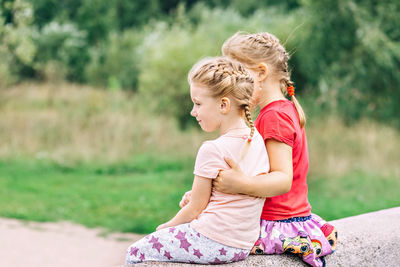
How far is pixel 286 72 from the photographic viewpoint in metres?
3.02

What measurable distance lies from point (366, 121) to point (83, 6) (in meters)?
19.4

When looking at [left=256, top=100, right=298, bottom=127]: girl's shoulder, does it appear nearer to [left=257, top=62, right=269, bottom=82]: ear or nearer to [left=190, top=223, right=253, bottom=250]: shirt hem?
[left=257, top=62, right=269, bottom=82]: ear

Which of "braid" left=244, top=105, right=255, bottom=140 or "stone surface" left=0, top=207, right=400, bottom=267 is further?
"stone surface" left=0, top=207, right=400, bottom=267

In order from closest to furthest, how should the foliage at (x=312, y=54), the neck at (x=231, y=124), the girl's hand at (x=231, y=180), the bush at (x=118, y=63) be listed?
the girl's hand at (x=231, y=180)
the neck at (x=231, y=124)
the foliage at (x=312, y=54)
the bush at (x=118, y=63)

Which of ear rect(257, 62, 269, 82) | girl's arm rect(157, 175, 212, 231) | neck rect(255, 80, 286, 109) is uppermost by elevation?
ear rect(257, 62, 269, 82)

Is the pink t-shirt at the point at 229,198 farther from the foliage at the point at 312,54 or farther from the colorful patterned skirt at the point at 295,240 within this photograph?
the foliage at the point at 312,54

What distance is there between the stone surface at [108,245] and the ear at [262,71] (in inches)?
36.2

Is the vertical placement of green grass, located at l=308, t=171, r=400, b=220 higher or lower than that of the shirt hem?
lower

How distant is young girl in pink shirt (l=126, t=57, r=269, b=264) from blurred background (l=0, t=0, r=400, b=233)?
4836 millimetres

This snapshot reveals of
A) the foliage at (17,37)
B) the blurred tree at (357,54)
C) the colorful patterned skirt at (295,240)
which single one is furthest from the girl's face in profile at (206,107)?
the foliage at (17,37)

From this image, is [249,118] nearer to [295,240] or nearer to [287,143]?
[287,143]

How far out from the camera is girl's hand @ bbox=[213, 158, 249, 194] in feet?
8.48

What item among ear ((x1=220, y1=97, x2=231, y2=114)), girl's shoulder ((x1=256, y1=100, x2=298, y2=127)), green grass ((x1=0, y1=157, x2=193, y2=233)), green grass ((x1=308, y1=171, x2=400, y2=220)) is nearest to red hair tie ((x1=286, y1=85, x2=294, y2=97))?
girl's shoulder ((x1=256, y1=100, x2=298, y2=127))

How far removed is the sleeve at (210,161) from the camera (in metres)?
2.61
